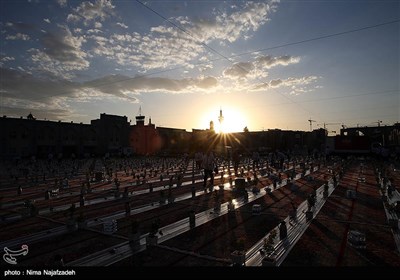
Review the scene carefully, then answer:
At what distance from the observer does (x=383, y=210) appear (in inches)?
440

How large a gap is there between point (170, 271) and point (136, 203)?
8.19 meters

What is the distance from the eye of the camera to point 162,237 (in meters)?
7.96

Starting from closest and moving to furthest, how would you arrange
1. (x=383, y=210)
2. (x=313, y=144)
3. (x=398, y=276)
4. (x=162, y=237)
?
(x=398, y=276), (x=162, y=237), (x=383, y=210), (x=313, y=144)

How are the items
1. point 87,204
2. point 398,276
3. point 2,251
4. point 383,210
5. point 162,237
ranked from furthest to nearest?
1. point 87,204
2. point 383,210
3. point 162,237
4. point 2,251
5. point 398,276

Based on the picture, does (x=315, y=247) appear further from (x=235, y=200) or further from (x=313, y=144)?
(x=313, y=144)

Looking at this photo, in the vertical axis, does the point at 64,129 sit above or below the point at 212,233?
above

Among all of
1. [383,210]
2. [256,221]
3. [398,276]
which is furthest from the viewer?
[383,210]

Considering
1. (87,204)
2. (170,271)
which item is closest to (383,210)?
(170,271)

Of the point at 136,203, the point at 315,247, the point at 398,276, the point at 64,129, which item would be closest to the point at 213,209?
the point at 136,203

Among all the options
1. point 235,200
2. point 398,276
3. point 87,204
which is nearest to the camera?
point 398,276

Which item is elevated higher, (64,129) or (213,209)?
(64,129)

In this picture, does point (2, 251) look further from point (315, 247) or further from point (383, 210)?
point (383, 210)

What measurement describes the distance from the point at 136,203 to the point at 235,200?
4.71 metres

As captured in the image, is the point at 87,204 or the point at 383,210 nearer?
the point at 383,210
